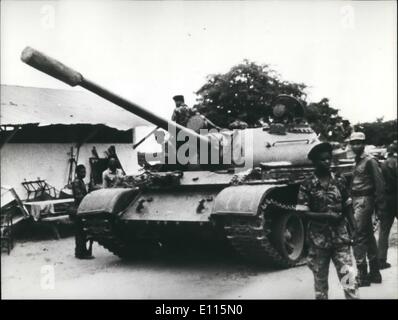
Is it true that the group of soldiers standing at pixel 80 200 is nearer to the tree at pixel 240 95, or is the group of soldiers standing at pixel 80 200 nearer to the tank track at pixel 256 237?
the tank track at pixel 256 237

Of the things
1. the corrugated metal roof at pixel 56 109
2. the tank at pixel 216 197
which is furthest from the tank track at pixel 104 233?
the corrugated metal roof at pixel 56 109

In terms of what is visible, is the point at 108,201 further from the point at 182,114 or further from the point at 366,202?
the point at 366,202

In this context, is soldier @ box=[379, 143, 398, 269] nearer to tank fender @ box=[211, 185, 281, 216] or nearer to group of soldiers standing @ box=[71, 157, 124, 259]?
tank fender @ box=[211, 185, 281, 216]

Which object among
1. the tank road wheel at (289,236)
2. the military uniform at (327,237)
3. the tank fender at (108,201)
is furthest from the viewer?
the tank fender at (108,201)

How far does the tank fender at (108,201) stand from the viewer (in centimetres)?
793

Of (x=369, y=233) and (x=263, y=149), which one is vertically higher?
(x=263, y=149)

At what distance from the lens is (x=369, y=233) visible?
250 inches

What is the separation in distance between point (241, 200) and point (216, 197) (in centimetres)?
48

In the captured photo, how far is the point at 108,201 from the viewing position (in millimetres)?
8023

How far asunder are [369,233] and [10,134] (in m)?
9.35

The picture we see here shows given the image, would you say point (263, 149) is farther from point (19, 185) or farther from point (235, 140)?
point (19, 185)

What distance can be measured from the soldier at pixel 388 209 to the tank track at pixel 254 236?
4.72 feet

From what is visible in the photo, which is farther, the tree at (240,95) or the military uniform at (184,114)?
the tree at (240,95)
